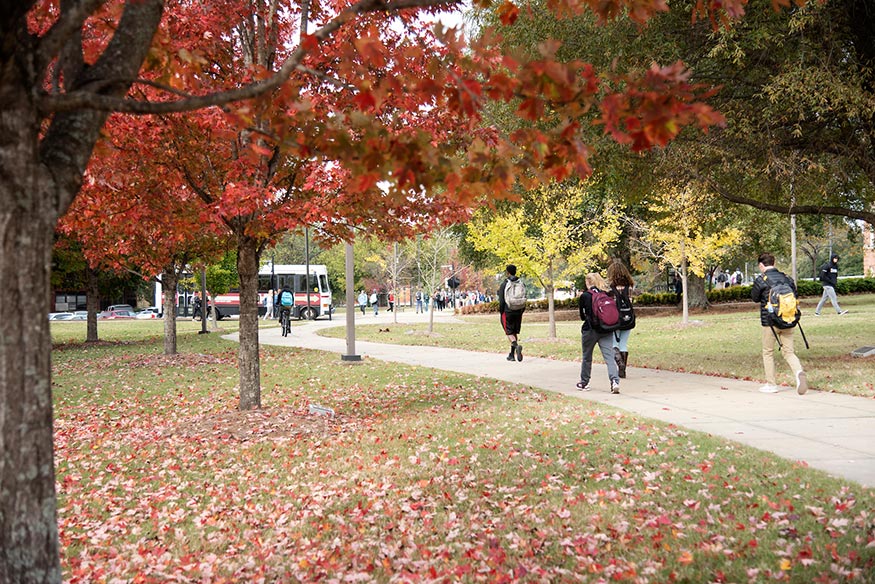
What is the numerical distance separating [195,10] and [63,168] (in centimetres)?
572

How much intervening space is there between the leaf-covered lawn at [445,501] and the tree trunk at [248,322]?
346mm

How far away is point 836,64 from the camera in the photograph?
32.4ft

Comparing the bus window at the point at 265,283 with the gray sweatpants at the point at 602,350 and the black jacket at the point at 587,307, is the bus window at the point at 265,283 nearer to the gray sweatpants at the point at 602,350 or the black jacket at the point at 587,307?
the gray sweatpants at the point at 602,350

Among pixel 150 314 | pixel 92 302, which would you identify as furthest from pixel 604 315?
pixel 150 314

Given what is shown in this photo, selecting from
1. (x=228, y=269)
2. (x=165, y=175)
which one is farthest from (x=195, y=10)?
(x=228, y=269)

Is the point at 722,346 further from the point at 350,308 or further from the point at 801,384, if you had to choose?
the point at 350,308

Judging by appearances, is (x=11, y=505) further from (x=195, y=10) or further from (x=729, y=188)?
(x=729, y=188)

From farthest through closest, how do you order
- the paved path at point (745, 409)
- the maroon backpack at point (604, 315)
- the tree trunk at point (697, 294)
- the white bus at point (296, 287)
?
1. the white bus at point (296, 287)
2. the tree trunk at point (697, 294)
3. the maroon backpack at point (604, 315)
4. the paved path at point (745, 409)

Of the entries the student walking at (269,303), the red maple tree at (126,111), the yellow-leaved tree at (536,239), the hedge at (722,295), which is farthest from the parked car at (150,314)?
the red maple tree at (126,111)

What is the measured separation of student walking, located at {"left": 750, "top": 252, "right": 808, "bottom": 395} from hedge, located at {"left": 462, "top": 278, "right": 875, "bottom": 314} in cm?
2799

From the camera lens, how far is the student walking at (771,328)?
8297 millimetres

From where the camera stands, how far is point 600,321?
29.3 ft

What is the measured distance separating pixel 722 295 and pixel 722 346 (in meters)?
24.5

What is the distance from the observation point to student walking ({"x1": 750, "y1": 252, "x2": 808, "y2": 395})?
8297 millimetres
